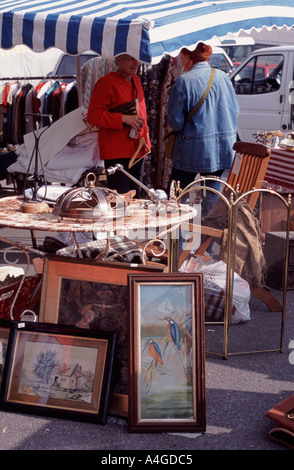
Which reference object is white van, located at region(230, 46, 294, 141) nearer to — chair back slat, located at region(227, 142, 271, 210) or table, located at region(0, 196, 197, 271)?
chair back slat, located at region(227, 142, 271, 210)

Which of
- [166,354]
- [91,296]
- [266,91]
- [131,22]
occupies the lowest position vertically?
[166,354]

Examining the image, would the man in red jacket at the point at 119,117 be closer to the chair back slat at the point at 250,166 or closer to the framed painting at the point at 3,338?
the chair back slat at the point at 250,166

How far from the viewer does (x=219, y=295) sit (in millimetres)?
4324

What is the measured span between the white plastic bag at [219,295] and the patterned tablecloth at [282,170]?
2.32 metres

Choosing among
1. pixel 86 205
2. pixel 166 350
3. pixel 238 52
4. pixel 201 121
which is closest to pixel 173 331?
pixel 166 350

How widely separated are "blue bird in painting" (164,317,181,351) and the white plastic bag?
1.28 metres

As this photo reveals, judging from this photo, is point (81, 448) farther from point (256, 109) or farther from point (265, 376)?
point (256, 109)

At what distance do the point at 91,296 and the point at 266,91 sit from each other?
8091 mm

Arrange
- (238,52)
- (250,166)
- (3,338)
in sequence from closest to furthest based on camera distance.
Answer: (3,338)
(250,166)
(238,52)

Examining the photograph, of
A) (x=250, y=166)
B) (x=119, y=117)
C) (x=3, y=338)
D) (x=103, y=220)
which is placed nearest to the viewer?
(x=3, y=338)

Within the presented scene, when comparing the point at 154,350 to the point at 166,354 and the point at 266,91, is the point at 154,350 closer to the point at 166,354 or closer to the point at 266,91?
the point at 166,354

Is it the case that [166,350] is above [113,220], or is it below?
below

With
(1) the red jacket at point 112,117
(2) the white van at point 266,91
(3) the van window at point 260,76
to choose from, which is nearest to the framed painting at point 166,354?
(1) the red jacket at point 112,117

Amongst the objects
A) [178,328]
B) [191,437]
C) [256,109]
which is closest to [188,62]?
[178,328]
